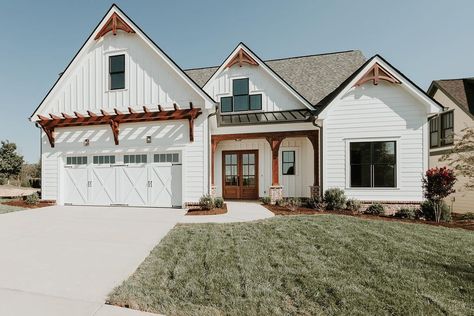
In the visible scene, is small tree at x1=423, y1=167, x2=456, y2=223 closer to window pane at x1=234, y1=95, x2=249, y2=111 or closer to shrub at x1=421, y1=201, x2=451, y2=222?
shrub at x1=421, y1=201, x2=451, y2=222

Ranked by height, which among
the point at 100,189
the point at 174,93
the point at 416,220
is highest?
the point at 174,93

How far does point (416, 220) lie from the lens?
8.95 metres

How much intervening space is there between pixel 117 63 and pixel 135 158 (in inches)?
195

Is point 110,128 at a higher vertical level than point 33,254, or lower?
higher

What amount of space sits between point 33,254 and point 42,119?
983 cm

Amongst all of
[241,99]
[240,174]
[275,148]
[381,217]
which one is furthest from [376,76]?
[240,174]

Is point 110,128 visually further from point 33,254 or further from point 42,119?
point 33,254

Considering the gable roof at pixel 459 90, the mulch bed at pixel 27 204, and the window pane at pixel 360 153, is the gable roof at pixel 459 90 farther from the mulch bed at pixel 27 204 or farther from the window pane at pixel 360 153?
the mulch bed at pixel 27 204

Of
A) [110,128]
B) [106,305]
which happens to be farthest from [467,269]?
[110,128]

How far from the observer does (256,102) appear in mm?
14305

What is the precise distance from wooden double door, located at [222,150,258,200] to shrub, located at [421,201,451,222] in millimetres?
8046

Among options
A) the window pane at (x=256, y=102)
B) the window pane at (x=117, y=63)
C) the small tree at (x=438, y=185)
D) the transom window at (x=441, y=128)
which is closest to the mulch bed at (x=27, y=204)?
the window pane at (x=117, y=63)

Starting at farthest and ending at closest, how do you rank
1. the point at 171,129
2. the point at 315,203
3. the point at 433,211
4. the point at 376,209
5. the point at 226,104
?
the point at 226,104 → the point at 171,129 → the point at 315,203 → the point at 376,209 → the point at 433,211

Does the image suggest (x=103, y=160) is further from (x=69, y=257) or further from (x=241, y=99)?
(x=241, y=99)
